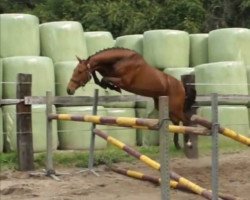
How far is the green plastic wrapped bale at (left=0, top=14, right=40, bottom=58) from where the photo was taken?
32.5 feet

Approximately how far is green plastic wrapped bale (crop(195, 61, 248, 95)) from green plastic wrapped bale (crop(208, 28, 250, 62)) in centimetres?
30

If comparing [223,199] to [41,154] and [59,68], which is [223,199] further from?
[59,68]

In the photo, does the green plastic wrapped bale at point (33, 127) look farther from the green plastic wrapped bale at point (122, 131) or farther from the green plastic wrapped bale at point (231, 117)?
the green plastic wrapped bale at point (231, 117)

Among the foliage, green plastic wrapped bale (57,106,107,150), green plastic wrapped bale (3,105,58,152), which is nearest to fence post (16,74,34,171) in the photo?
green plastic wrapped bale (3,105,58,152)

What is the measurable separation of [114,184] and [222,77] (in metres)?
3.52

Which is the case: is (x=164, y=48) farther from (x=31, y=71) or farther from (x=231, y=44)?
(x=31, y=71)

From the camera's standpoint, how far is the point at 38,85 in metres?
9.66

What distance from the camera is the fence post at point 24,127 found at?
28.3 feet

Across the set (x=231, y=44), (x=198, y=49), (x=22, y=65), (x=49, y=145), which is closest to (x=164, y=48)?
(x=198, y=49)

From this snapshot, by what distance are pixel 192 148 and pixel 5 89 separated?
2.63m

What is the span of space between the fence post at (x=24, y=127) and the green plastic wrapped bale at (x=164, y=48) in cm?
287

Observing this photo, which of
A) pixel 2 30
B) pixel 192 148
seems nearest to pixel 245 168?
pixel 192 148

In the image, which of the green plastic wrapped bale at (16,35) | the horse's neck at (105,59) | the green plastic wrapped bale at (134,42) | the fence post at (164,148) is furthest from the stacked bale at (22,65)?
the fence post at (164,148)

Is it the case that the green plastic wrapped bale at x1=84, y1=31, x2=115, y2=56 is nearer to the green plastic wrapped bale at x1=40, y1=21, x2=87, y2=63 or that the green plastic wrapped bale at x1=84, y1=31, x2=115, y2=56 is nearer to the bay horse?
the green plastic wrapped bale at x1=40, y1=21, x2=87, y2=63
